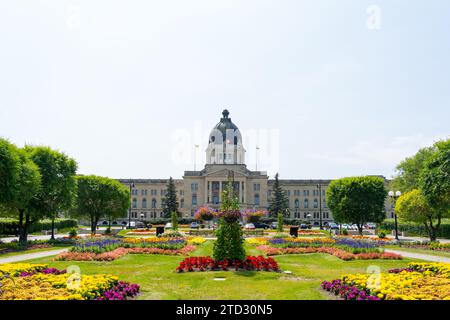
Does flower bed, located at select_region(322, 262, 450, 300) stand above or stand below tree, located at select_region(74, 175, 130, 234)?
below

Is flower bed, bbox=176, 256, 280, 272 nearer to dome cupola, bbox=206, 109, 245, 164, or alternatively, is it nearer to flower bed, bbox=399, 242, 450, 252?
flower bed, bbox=399, 242, 450, 252

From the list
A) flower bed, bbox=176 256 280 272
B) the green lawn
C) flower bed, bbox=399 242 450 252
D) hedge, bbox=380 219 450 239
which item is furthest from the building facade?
flower bed, bbox=176 256 280 272

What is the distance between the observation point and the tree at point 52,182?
143 feet

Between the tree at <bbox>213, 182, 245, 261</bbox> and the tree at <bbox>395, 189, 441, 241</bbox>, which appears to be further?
the tree at <bbox>395, 189, 441, 241</bbox>

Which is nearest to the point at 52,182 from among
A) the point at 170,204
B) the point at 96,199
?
the point at 96,199

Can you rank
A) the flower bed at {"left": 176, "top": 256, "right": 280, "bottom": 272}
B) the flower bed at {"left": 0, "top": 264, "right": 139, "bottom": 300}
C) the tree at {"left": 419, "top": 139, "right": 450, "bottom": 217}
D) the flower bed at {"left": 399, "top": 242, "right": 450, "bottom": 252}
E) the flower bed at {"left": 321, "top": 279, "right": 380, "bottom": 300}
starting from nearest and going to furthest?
the flower bed at {"left": 0, "top": 264, "right": 139, "bottom": 300} → the flower bed at {"left": 321, "top": 279, "right": 380, "bottom": 300} → the flower bed at {"left": 176, "top": 256, "right": 280, "bottom": 272} → the flower bed at {"left": 399, "top": 242, "right": 450, "bottom": 252} → the tree at {"left": 419, "top": 139, "right": 450, "bottom": 217}

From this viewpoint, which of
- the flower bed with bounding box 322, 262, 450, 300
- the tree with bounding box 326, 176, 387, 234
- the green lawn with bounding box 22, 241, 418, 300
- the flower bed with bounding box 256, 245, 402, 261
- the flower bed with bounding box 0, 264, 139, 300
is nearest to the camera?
the flower bed with bounding box 322, 262, 450, 300

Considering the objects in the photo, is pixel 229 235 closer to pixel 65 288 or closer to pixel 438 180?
pixel 65 288

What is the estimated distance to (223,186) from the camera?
12800 cm

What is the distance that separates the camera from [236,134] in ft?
441

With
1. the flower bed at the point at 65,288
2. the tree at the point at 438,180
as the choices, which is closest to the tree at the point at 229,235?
the flower bed at the point at 65,288

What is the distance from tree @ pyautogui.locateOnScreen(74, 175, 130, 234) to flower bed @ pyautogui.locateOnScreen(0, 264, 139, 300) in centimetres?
4849

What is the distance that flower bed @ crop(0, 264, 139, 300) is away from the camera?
12148mm
